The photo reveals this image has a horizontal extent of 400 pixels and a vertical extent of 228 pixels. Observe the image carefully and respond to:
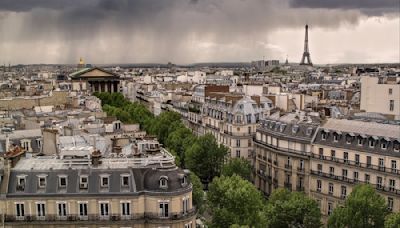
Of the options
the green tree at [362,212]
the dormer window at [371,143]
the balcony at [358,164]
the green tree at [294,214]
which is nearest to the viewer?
the green tree at [362,212]

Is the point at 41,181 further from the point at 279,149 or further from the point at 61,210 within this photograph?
the point at 279,149

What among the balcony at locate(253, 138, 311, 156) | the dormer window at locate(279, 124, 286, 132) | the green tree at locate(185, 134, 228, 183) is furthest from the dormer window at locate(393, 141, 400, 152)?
the green tree at locate(185, 134, 228, 183)

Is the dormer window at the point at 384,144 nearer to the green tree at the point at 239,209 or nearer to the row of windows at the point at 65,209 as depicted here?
the green tree at the point at 239,209

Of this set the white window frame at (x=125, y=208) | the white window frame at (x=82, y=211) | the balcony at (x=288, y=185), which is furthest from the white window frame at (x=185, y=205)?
the balcony at (x=288, y=185)

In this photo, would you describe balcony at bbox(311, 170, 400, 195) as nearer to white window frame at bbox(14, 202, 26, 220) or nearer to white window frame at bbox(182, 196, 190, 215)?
white window frame at bbox(182, 196, 190, 215)

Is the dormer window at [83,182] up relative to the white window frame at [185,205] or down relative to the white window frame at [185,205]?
up

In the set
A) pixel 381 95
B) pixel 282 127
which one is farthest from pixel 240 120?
pixel 381 95

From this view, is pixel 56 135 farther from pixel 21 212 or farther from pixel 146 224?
pixel 146 224
